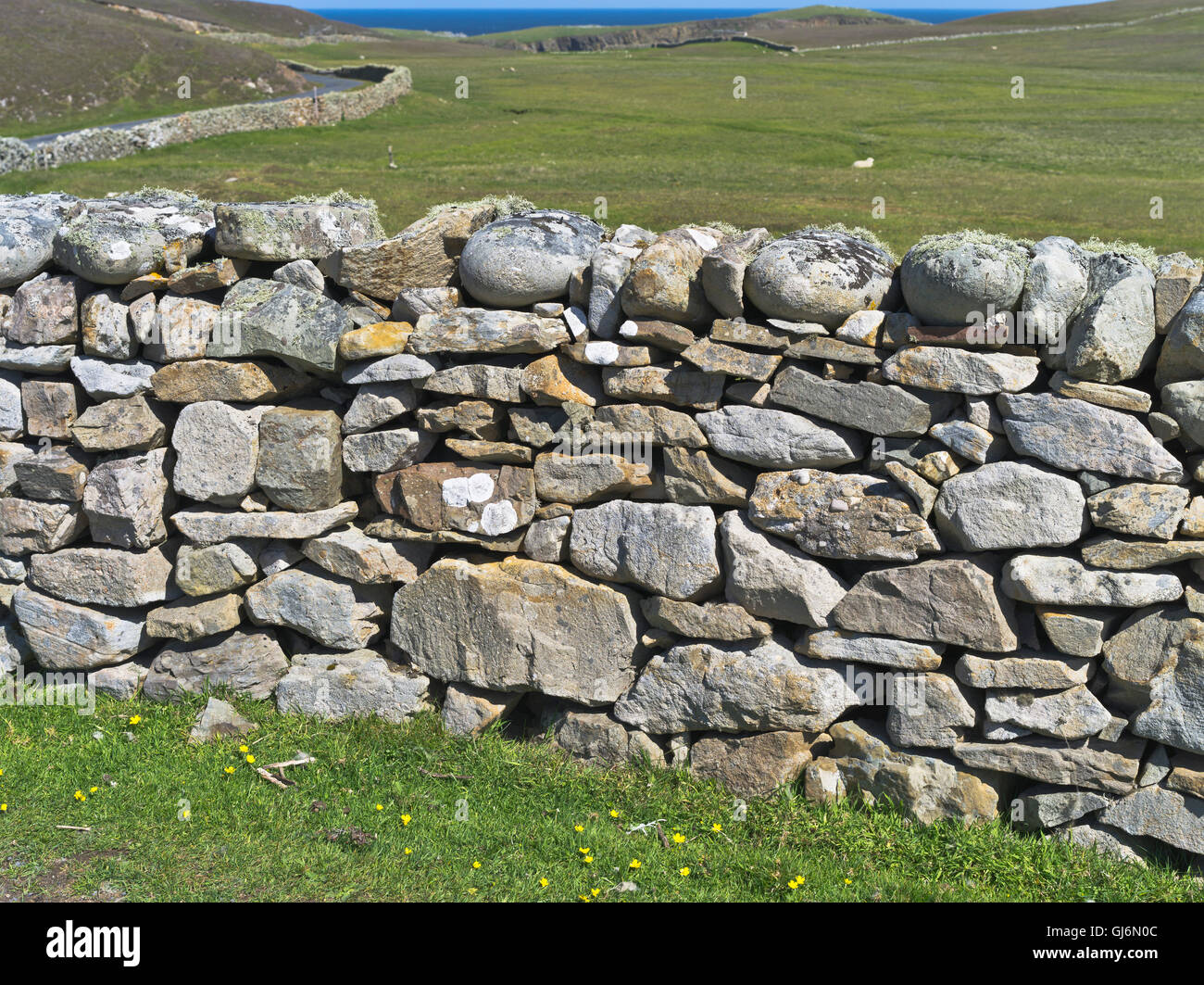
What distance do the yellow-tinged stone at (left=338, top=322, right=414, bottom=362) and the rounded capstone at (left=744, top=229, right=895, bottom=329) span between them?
221 centimetres

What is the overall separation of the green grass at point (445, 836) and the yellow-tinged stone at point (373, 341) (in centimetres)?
246

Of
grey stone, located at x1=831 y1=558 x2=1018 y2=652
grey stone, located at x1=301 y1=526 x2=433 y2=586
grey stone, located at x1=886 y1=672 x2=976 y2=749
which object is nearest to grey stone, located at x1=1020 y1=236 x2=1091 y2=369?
grey stone, located at x1=831 y1=558 x2=1018 y2=652

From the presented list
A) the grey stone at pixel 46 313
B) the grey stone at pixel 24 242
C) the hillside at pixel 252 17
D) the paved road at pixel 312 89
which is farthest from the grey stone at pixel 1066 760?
the hillside at pixel 252 17

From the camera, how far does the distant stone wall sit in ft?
90.5

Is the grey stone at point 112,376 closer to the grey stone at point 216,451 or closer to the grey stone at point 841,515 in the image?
the grey stone at point 216,451

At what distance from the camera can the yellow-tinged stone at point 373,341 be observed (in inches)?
248

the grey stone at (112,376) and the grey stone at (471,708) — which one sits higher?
the grey stone at (112,376)

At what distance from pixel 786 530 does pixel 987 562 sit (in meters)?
1.13

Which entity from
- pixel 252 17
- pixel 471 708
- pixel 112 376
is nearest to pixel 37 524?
pixel 112 376

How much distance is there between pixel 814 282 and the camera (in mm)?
5613

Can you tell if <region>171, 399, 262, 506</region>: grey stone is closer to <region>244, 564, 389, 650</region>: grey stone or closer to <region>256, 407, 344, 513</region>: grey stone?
<region>256, 407, 344, 513</region>: grey stone

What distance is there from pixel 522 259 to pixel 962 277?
8.40ft

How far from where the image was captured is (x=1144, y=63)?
6688 centimetres
